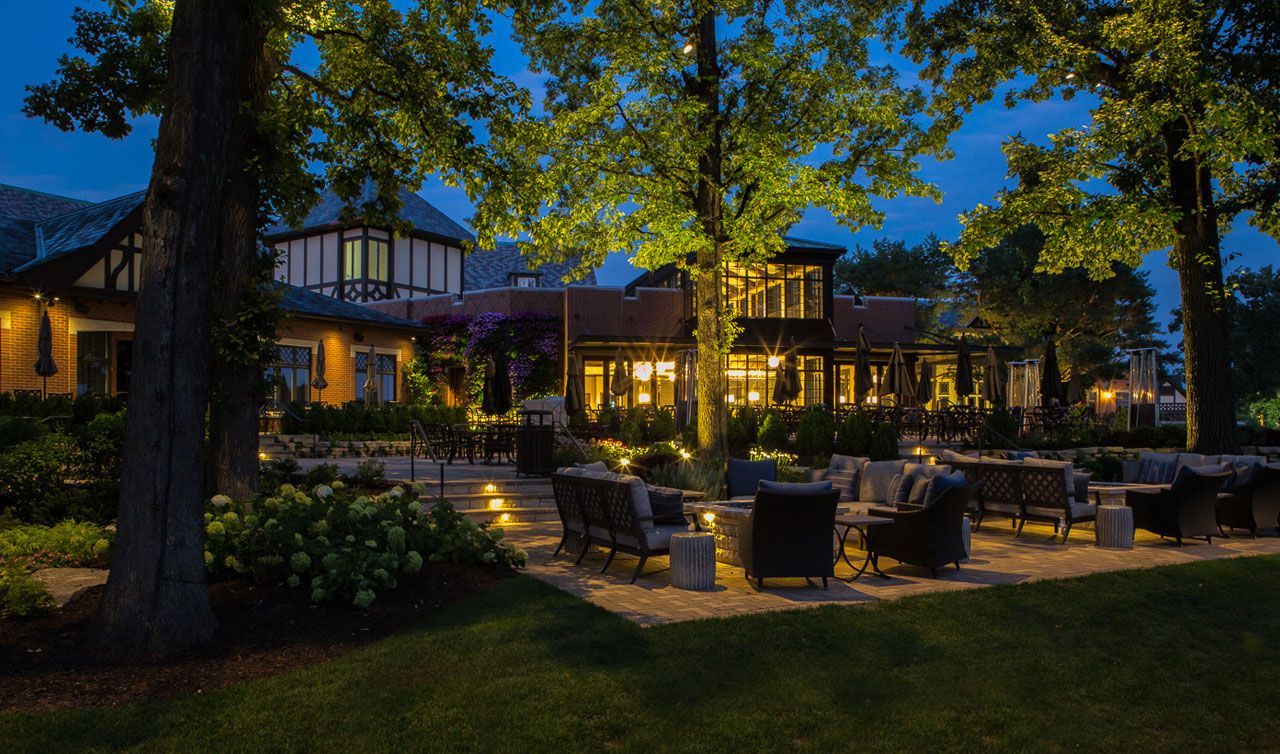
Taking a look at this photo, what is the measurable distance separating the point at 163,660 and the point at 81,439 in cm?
564

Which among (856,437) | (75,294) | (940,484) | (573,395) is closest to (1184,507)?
(940,484)

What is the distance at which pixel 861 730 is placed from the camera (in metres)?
4.38

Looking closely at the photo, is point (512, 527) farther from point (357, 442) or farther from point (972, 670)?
point (357, 442)

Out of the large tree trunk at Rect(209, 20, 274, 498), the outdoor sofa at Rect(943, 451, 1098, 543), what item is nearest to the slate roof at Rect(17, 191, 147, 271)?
the large tree trunk at Rect(209, 20, 274, 498)

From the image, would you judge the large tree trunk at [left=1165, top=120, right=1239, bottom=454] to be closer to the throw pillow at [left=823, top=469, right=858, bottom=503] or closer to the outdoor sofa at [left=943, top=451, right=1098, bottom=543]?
the outdoor sofa at [left=943, top=451, right=1098, bottom=543]

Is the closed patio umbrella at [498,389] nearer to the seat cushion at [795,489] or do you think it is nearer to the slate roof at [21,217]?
the seat cushion at [795,489]

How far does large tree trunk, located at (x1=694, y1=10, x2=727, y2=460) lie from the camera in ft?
48.9

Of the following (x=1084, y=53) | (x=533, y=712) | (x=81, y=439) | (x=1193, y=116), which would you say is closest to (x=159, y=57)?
(x=81, y=439)

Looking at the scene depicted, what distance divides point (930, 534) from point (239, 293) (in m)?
7.21

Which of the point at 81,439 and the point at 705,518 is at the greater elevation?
the point at 81,439

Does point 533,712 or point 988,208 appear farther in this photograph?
point 988,208

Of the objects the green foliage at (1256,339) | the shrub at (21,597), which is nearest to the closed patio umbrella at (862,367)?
the shrub at (21,597)

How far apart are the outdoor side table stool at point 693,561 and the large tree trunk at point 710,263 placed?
7411 mm

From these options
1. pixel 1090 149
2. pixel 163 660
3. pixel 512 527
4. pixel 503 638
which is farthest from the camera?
pixel 1090 149
